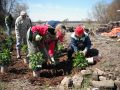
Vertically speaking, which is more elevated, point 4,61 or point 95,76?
point 4,61

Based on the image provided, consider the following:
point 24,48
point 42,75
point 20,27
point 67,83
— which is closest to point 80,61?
point 42,75

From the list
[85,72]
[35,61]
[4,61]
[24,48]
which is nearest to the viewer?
[85,72]

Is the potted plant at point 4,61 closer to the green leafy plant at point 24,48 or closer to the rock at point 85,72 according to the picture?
→ the rock at point 85,72

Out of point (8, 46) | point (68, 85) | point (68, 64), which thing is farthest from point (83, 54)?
point (8, 46)

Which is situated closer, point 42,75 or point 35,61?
point 35,61

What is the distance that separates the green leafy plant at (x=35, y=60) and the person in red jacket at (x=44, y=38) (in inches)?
19.9

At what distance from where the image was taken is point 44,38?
35.5ft

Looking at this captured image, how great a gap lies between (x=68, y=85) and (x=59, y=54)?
3648 mm

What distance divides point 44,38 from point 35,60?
933 mm

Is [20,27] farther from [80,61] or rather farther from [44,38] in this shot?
[80,61]

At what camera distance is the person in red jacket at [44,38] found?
10617 mm

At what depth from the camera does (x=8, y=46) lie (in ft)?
51.5

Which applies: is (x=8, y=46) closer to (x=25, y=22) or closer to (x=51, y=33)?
(x=25, y=22)

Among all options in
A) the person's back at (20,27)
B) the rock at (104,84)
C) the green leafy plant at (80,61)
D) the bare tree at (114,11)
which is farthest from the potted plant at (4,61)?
the bare tree at (114,11)
